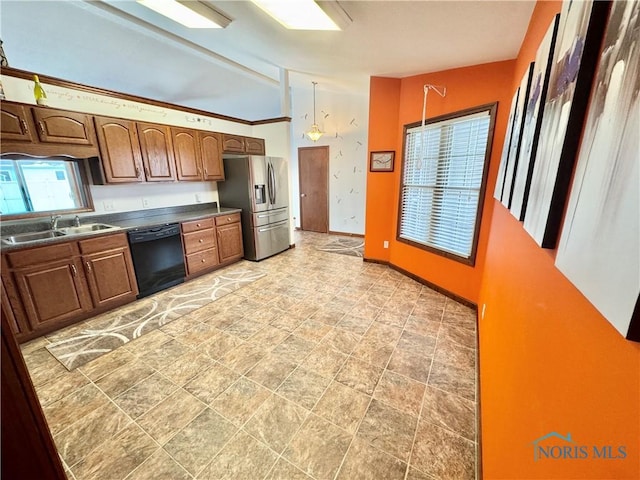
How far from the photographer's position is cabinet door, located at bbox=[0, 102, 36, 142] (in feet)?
6.88

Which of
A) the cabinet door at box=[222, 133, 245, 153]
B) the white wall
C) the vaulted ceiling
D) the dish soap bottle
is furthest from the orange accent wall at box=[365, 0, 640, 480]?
the dish soap bottle

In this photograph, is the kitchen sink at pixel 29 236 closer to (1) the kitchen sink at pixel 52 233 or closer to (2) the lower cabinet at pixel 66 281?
(1) the kitchen sink at pixel 52 233

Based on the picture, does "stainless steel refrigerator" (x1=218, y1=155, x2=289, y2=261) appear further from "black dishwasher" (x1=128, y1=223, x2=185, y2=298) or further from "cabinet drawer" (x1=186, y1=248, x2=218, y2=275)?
"black dishwasher" (x1=128, y1=223, x2=185, y2=298)

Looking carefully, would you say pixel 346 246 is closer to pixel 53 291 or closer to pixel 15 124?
pixel 53 291

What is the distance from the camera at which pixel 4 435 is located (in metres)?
0.64

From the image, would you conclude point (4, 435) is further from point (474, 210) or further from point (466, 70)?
point (466, 70)

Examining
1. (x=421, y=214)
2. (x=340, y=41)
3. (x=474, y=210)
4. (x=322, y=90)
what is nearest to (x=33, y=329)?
(x=340, y=41)

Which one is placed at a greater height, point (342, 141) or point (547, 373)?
point (342, 141)

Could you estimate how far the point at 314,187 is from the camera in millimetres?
6223

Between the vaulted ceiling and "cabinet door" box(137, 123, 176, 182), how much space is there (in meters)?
1.23

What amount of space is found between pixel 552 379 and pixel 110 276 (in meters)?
3.60

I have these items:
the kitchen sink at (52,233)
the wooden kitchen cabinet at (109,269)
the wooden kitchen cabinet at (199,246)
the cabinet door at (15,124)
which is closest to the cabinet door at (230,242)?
the wooden kitchen cabinet at (199,246)

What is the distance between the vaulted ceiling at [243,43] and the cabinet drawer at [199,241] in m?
2.55

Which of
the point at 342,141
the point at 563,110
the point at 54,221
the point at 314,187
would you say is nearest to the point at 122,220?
the point at 54,221
